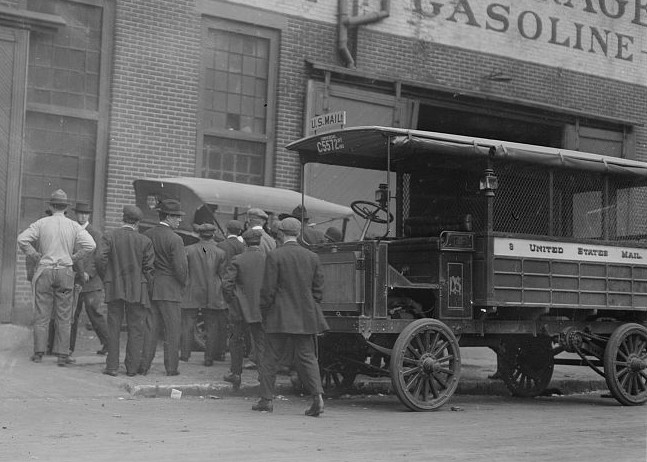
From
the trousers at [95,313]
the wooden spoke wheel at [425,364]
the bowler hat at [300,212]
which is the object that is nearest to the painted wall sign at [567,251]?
the wooden spoke wheel at [425,364]

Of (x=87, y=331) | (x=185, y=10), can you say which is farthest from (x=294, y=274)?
(x=185, y=10)

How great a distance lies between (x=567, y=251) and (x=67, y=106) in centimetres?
752

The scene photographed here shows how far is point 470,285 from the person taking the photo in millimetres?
11008

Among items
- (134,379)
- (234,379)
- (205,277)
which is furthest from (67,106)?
(234,379)

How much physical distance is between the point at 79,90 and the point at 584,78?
416 inches

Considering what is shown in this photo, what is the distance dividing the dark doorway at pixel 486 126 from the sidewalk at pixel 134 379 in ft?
18.6

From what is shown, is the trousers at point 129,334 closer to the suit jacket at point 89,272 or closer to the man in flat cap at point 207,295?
the suit jacket at point 89,272

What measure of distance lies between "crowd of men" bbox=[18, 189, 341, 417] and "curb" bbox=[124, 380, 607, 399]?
0.24 meters

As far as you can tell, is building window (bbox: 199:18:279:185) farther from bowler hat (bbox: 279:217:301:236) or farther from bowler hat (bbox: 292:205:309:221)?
bowler hat (bbox: 279:217:301:236)

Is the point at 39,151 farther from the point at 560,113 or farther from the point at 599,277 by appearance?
the point at 560,113

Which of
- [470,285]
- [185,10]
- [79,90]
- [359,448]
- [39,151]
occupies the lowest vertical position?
[359,448]

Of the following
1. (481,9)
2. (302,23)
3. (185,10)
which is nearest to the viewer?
(185,10)

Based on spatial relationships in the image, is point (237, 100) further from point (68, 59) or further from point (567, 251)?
point (567, 251)

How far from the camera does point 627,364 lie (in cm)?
1178
